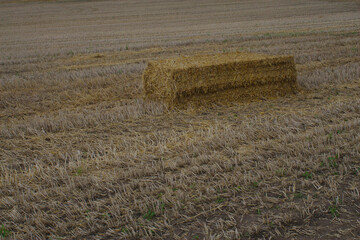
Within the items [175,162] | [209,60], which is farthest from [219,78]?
[175,162]

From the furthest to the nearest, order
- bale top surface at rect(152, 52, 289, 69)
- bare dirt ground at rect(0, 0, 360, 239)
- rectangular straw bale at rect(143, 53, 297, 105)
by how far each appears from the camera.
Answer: bale top surface at rect(152, 52, 289, 69) < rectangular straw bale at rect(143, 53, 297, 105) < bare dirt ground at rect(0, 0, 360, 239)

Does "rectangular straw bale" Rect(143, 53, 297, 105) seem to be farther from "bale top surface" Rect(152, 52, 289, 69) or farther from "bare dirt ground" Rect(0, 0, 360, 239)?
"bare dirt ground" Rect(0, 0, 360, 239)

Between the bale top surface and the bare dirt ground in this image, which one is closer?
the bare dirt ground

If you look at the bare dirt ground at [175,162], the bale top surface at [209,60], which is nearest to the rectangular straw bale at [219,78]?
the bale top surface at [209,60]

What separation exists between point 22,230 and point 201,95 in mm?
4328

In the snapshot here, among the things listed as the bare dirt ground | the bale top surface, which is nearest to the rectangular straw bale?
the bale top surface

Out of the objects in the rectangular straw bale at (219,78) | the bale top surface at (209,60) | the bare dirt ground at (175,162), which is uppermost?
the bale top surface at (209,60)

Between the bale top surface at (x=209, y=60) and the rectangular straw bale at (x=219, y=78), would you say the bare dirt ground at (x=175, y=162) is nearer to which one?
the rectangular straw bale at (x=219, y=78)

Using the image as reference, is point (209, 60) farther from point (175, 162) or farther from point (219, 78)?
point (175, 162)

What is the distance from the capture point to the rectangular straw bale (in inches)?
259

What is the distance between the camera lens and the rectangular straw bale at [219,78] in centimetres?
657

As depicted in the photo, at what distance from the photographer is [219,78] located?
22.3 feet

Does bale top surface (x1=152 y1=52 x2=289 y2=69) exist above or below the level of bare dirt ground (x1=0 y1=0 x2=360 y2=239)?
above

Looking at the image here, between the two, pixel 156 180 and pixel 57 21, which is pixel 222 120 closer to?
pixel 156 180
